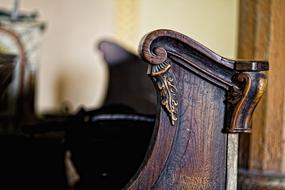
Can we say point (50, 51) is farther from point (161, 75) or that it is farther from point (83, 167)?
point (161, 75)

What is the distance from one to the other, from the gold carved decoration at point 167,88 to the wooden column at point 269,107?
0.99 feet

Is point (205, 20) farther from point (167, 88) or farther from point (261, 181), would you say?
point (167, 88)

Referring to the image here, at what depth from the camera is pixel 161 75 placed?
3.89ft

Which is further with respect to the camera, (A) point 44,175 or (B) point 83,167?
(A) point 44,175

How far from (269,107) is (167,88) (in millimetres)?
335

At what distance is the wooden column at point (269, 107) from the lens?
140 centimetres

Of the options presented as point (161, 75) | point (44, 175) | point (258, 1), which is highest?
point (258, 1)

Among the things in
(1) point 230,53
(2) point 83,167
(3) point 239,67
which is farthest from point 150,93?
(3) point 239,67

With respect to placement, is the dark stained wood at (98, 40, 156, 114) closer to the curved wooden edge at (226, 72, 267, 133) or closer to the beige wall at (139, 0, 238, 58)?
the beige wall at (139, 0, 238, 58)

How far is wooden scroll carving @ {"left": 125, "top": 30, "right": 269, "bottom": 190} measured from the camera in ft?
3.95

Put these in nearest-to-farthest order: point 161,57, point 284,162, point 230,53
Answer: point 161,57 < point 284,162 < point 230,53

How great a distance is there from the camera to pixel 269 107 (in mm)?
1410

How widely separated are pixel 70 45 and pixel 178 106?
102 inches

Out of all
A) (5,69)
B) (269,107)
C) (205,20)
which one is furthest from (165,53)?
(205,20)
